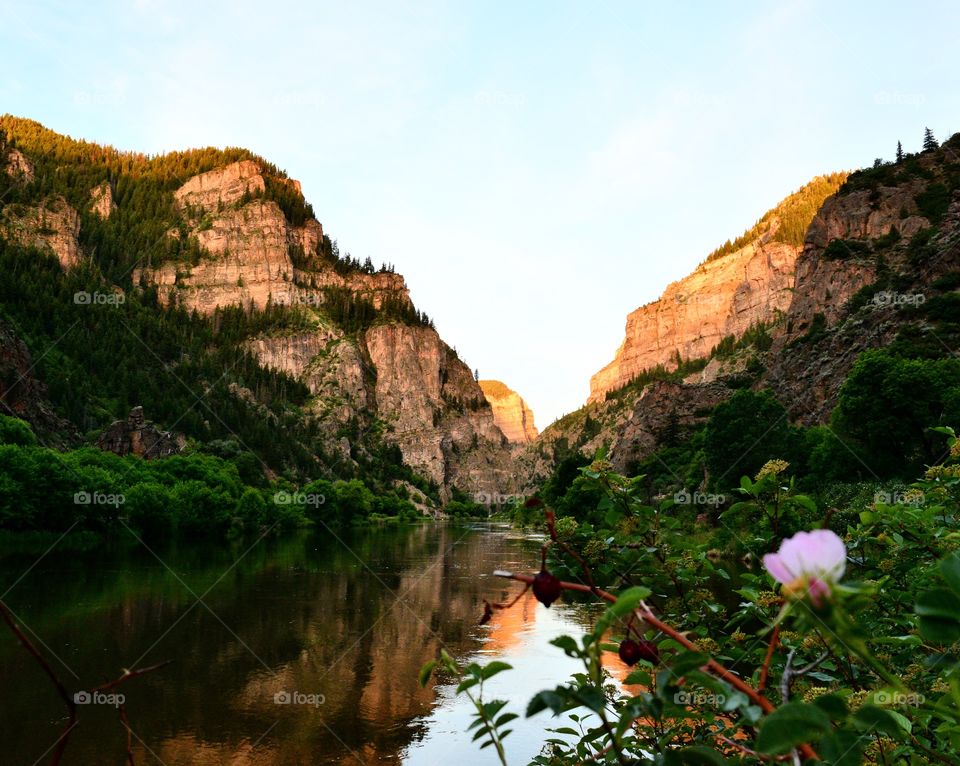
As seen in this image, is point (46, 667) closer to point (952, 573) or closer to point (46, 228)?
point (952, 573)

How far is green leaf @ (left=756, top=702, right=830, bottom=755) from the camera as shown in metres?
1.07

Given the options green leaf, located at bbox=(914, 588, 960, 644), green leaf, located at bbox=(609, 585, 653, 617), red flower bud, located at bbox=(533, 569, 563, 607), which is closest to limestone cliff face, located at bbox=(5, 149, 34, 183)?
red flower bud, located at bbox=(533, 569, 563, 607)

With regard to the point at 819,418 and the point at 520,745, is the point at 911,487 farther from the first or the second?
the point at 819,418

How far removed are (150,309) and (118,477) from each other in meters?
151

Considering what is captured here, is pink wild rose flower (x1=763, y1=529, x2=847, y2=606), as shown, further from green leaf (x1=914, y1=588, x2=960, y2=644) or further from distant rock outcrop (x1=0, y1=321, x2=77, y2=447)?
distant rock outcrop (x1=0, y1=321, x2=77, y2=447)

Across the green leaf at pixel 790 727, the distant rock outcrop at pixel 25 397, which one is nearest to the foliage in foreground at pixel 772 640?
the green leaf at pixel 790 727

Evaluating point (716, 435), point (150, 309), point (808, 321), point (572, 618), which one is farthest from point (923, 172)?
point (150, 309)

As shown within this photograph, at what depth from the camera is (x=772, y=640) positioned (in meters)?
1.42

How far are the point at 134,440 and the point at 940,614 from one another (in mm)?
111154

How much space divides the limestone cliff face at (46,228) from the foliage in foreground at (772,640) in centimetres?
21115

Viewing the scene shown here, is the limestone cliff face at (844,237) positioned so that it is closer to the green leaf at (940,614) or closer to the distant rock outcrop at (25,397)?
the green leaf at (940,614)

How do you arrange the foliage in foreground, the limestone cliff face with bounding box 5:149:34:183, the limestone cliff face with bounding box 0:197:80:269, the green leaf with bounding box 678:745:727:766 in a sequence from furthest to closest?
the limestone cliff face with bounding box 5:149:34:183 < the limestone cliff face with bounding box 0:197:80:269 < the green leaf with bounding box 678:745:727:766 < the foliage in foreground

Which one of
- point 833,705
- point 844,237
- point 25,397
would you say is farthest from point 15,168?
point 833,705

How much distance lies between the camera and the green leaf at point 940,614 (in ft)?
4.24
